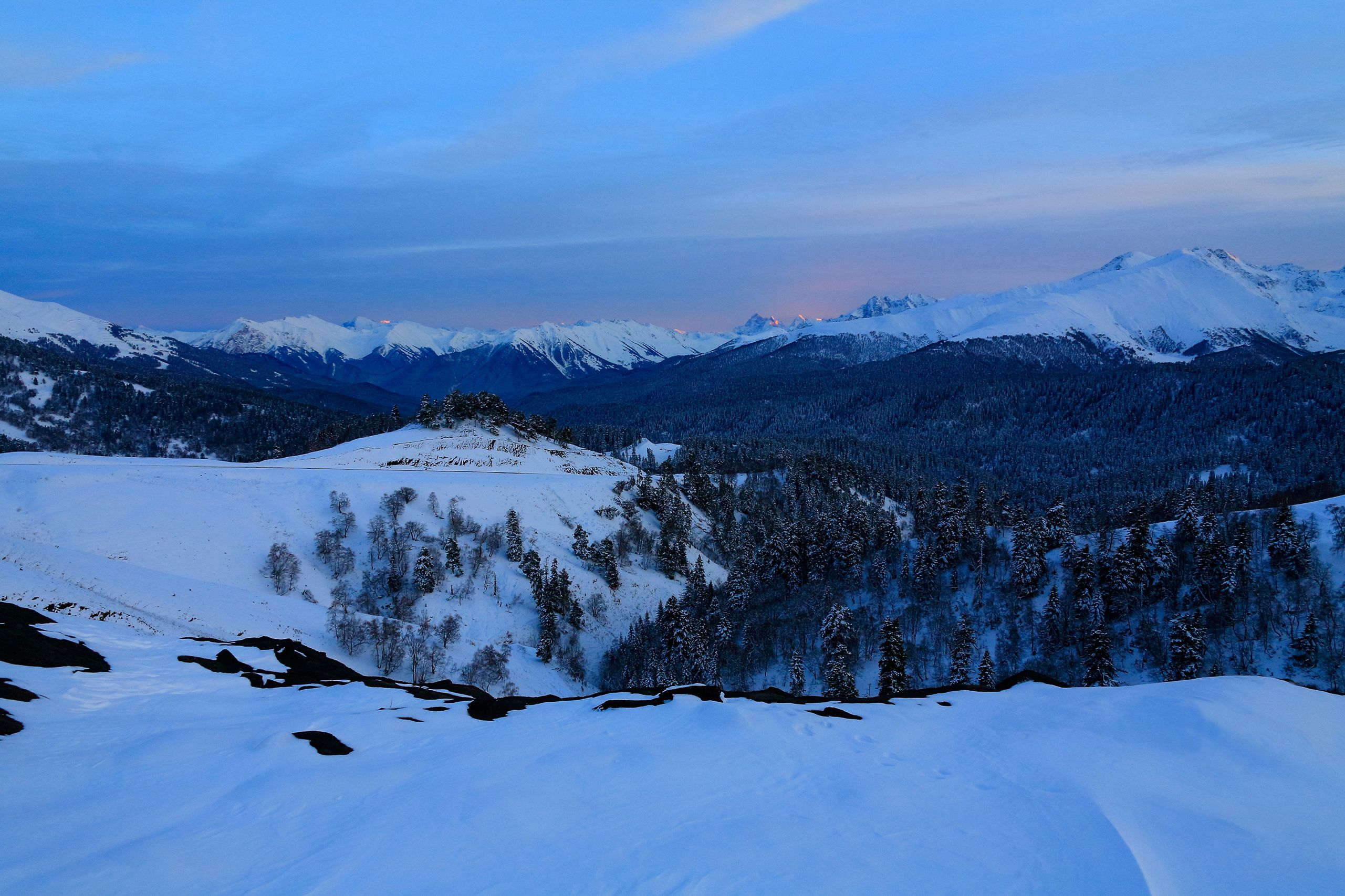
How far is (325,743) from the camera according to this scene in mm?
16797

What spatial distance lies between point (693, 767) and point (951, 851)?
6.25m

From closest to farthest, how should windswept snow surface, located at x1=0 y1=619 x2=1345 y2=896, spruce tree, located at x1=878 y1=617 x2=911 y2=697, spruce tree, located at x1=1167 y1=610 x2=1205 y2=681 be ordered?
windswept snow surface, located at x1=0 y1=619 x2=1345 y2=896 < spruce tree, located at x1=1167 y1=610 x2=1205 y2=681 < spruce tree, located at x1=878 y1=617 x2=911 y2=697

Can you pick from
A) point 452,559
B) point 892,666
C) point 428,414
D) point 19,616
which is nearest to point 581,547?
point 452,559

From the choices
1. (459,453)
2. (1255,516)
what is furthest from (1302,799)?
(459,453)

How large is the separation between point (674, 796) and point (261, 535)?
71.1m

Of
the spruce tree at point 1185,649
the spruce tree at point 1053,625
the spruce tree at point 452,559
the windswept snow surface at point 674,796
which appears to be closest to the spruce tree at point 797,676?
the spruce tree at point 1053,625

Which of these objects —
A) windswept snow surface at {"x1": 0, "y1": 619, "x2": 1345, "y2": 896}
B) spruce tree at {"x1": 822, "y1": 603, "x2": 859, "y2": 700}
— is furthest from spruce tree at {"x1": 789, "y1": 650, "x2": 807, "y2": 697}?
windswept snow surface at {"x1": 0, "y1": 619, "x2": 1345, "y2": 896}

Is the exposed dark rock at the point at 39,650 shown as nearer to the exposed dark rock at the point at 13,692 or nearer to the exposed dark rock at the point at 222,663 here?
the exposed dark rock at the point at 13,692

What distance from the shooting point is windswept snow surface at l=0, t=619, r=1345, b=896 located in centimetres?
1059

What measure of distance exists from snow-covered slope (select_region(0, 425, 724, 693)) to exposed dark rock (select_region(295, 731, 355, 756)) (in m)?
21.3

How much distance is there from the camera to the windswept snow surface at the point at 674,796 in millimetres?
10594

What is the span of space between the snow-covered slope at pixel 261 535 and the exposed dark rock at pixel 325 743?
839 inches

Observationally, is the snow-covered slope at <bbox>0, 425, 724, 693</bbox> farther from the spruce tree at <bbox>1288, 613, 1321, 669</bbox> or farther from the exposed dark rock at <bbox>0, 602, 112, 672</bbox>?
the spruce tree at <bbox>1288, 613, 1321, 669</bbox>

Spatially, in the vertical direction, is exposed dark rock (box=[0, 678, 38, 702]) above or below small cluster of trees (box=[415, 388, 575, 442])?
below
